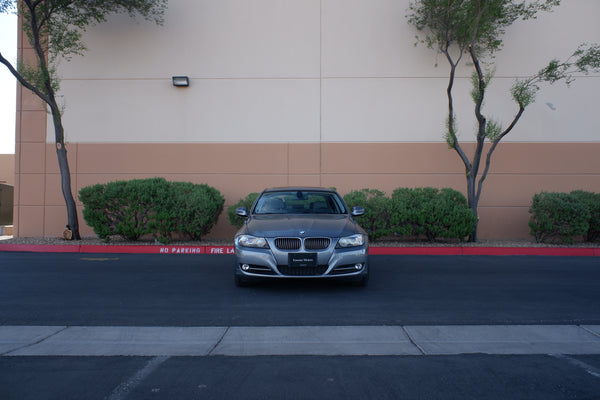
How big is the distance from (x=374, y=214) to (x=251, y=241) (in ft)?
18.9

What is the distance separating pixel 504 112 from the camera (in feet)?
44.8

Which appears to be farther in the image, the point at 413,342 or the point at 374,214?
the point at 374,214

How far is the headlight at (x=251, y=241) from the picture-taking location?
257 inches

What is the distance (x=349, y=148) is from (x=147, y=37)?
6925 millimetres

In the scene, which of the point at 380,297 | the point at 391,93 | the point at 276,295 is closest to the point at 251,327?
the point at 276,295

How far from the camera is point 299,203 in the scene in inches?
311

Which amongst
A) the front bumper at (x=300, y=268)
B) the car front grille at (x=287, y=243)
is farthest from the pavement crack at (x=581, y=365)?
the car front grille at (x=287, y=243)

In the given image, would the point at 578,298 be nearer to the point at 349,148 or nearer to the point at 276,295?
the point at 276,295

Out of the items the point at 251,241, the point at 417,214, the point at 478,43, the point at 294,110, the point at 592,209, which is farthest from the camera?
the point at 294,110

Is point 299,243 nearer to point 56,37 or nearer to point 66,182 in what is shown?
point 66,182

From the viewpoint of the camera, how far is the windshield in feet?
25.6

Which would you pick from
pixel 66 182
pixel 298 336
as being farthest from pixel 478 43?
pixel 66 182

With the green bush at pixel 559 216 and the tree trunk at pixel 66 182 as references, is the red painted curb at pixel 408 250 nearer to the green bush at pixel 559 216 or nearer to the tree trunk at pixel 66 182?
the green bush at pixel 559 216

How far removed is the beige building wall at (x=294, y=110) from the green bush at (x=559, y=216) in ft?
4.31
